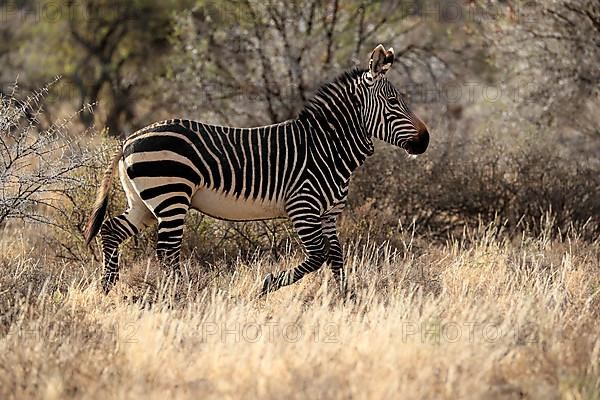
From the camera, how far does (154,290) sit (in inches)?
324

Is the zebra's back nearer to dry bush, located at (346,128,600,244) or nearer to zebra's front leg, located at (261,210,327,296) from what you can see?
zebra's front leg, located at (261,210,327,296)

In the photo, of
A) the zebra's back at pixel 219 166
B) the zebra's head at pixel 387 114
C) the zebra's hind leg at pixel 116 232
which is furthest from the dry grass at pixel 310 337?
the zebra's head at pixel 387 114

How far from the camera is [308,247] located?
841cm

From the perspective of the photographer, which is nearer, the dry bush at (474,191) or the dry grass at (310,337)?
the dry grass at (310,337)

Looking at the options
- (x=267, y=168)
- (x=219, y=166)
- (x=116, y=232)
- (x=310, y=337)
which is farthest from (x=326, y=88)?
(x=310, y=337)

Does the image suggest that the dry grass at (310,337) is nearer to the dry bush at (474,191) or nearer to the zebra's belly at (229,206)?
the zebra's belly at (229,206)

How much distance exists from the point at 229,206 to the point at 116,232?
1030mm

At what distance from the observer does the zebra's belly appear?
852cm

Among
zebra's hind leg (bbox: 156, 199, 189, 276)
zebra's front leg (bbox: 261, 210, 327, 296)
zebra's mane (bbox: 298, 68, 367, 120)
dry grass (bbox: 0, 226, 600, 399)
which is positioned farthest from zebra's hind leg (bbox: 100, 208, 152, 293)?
zebra's mane (bbox: 298, 68, 367, 120)

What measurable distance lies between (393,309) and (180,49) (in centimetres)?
1165

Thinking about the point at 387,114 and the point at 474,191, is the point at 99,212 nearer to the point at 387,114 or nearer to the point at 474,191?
the point at 387,114

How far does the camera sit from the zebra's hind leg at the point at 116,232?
28.1 ft

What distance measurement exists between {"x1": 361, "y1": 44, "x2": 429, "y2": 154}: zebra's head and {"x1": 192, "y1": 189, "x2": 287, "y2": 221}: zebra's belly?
1139mm

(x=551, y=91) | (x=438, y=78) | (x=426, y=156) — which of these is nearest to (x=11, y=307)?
(x=426, y=156)
